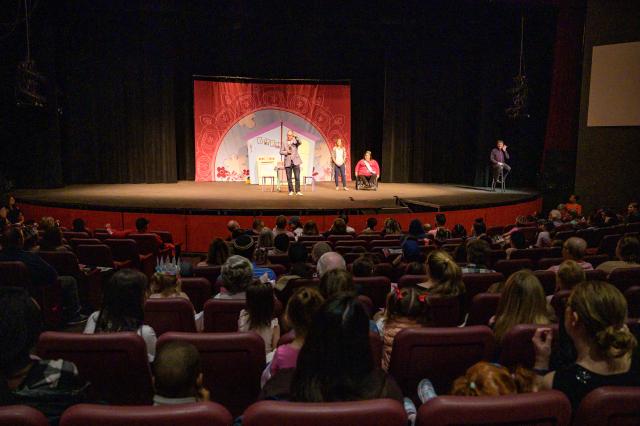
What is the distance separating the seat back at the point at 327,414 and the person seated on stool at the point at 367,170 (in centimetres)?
1171

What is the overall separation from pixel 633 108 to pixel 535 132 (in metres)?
4.44

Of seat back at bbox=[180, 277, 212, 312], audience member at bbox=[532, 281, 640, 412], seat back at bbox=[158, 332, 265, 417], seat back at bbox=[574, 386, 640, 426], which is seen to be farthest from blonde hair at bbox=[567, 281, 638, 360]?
seat back at bbox=[180, 277, 212, 312]

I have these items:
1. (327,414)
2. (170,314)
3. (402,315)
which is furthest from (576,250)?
(327,414)

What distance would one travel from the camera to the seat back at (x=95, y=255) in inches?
218

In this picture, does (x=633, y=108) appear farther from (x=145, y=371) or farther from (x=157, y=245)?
(x=145, y=371)

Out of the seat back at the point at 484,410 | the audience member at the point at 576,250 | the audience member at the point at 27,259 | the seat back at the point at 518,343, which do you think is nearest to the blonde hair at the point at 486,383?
the seat back at the point at 484,410

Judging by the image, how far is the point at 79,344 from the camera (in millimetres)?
2213

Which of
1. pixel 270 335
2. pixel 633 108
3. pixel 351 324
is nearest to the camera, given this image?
pixel 351 324

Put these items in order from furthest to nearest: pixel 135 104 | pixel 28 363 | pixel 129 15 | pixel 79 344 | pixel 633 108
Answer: pixel 135 104 < pixel 129 15 < pixel 633 108 < pixel 79 344 < pixel 28 363

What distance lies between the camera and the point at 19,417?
1443mm

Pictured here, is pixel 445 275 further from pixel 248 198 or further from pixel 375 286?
pixel 248 198

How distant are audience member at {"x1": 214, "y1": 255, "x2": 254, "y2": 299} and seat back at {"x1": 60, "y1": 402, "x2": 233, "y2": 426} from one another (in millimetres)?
1910

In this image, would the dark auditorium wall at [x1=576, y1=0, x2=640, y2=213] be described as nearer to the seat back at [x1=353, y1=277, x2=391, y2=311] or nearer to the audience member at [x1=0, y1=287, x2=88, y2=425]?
the seat back at [x1=353, y1=277, x2=391, y2=311]

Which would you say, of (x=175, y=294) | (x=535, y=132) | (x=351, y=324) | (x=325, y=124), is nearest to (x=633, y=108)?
(x=535, y=132)
